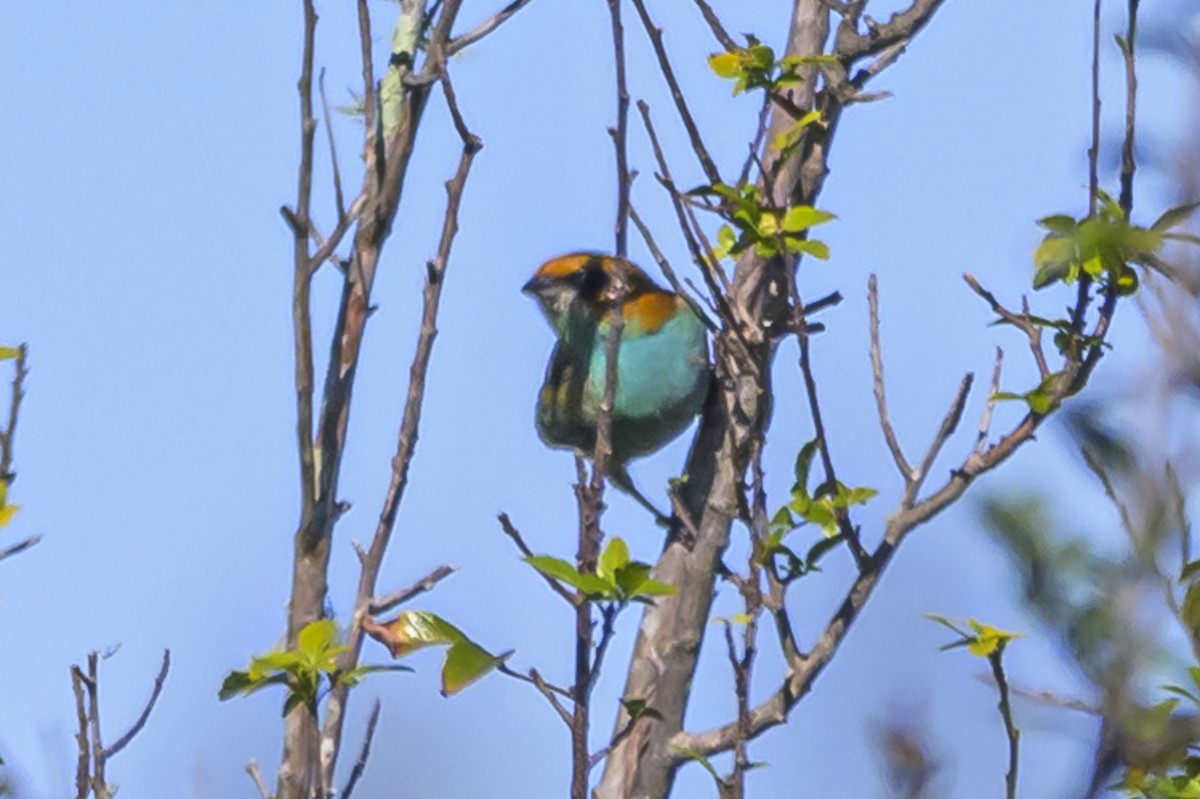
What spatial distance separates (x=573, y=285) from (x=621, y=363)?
378 millimetres

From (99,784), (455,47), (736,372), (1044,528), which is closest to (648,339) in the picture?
(736,372)

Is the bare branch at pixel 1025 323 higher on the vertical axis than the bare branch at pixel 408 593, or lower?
higher

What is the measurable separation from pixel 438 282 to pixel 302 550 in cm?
39

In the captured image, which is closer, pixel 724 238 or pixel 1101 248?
pixel 1101 248

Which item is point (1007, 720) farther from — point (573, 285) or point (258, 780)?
point (573, 285)

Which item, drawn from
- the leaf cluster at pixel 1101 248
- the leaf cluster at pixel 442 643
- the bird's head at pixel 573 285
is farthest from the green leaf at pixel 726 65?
the bird's head at pixel 573 285

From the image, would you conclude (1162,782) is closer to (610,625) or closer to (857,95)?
(610,625)

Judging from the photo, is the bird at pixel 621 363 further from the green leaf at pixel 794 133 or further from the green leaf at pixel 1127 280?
the green leaf at pixel 1127 280

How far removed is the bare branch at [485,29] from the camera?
9.72ft

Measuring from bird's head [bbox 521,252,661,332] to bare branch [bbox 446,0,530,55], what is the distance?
2094 mm

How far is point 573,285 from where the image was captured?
17.5ft

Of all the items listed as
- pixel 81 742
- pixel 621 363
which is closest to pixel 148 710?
pixel 81 742

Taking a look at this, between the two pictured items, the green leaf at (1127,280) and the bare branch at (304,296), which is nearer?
the bare branch at (304,296)

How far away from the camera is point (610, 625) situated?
223 cm
